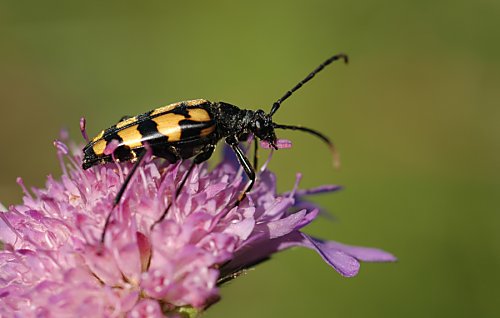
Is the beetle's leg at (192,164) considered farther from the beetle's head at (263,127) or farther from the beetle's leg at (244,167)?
the beetle's head at (263,127)

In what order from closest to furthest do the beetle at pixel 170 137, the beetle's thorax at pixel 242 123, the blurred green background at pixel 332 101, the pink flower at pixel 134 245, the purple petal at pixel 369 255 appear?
the pink flower at pixel 134 245
the beetle at pixel 170 137
the beetle's thorax at pixel 242 123
the purple petal at pixel 369 255
the blurred green background at pixel 332 101

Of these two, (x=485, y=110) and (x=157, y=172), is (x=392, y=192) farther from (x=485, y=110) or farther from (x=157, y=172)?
(x=157, y=172)

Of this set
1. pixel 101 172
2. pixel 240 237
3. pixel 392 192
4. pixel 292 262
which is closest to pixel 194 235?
pixel 240 237

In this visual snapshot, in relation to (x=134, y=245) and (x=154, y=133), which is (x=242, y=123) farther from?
(x=134, y=245)

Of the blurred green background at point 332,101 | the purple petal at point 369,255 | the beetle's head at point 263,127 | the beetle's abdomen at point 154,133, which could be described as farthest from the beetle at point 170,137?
the blurred green background at point 332,101

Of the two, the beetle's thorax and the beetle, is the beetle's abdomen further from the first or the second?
the beetle's thorax

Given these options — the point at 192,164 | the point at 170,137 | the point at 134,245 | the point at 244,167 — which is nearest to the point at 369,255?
the point at 244,167
